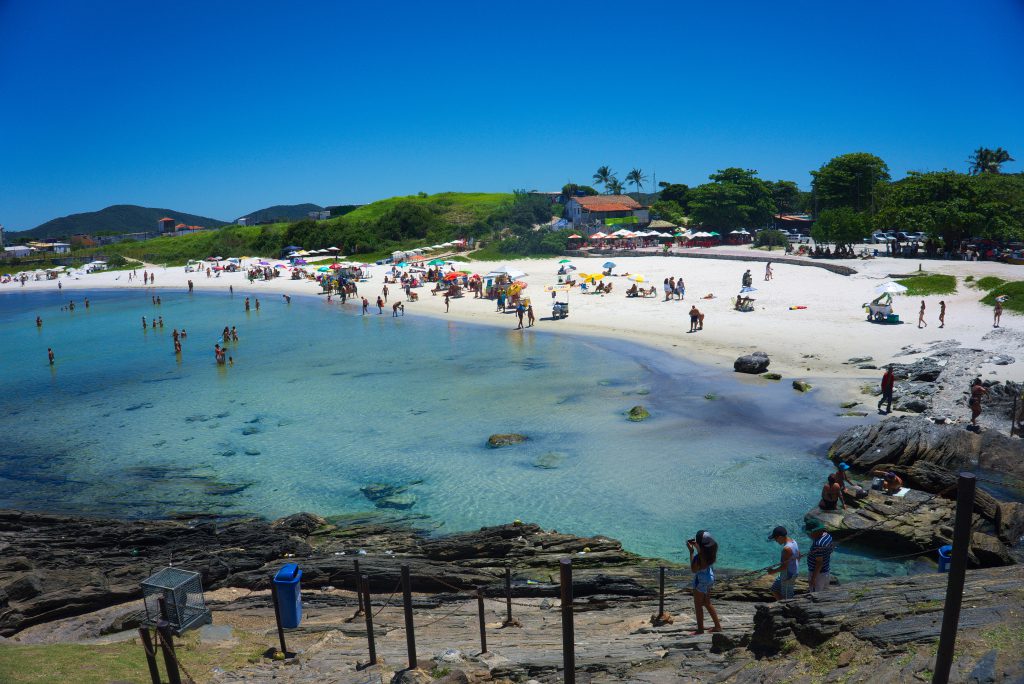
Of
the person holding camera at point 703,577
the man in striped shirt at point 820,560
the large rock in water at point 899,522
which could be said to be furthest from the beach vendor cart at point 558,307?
the person holding camera at point 703,577

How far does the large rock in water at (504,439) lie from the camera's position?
1786 centimetres

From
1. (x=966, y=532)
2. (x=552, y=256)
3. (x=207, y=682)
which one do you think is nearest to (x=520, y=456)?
(x=207, y=682)

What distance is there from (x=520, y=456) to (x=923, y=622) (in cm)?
1191

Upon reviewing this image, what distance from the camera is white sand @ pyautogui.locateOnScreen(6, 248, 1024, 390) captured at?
23766 millimetres

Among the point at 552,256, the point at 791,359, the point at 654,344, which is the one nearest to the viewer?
the point at 791,359

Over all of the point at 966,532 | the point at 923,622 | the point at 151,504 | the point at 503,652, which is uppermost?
the point at 966,532

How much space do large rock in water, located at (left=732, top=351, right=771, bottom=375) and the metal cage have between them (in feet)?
63.8

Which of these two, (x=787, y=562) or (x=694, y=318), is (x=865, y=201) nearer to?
(x=694, y=318)

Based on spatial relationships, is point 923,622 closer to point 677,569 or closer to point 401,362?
point 677,569

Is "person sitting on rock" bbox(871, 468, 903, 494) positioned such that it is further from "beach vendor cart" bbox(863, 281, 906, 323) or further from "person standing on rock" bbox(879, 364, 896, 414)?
"beach vendor cart" bbox(863, 281, 906, 323)

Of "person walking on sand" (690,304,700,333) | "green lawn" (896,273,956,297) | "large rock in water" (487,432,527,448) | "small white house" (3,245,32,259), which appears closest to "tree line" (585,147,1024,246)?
"green lawn" (896,273,956,297)

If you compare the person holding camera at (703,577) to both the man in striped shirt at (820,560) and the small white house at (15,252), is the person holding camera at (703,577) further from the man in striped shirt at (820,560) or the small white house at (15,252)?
the small white house at (15,252)

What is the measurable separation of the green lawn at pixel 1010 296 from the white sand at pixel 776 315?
2.00ft

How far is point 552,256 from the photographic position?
62125 millimetres
